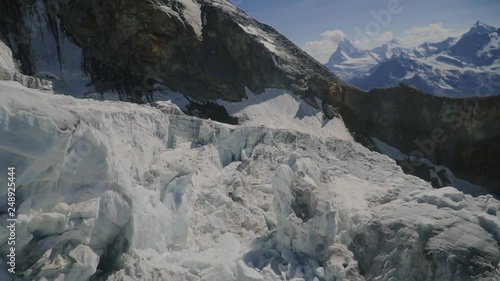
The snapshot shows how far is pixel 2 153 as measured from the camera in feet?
27.2

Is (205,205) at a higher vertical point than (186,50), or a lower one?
lower

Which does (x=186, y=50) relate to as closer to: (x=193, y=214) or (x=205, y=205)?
(x=205, y=205)

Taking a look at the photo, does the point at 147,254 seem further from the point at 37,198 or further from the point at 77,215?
the point at 37,198

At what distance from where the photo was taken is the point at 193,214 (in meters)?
13.2

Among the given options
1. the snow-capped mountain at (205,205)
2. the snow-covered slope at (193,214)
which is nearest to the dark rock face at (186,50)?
the snow-capped mountain at (205,205)

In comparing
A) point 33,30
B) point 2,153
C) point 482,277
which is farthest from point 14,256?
point 33,30

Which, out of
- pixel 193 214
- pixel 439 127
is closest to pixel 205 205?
pixel 193 214

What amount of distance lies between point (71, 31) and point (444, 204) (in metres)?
35.1

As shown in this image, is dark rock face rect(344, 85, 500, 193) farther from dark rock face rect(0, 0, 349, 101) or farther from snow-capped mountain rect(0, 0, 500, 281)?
snow-capped mountain rect(0, 0, 500, 281)

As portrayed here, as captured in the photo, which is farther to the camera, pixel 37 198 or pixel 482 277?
pixel 482 277

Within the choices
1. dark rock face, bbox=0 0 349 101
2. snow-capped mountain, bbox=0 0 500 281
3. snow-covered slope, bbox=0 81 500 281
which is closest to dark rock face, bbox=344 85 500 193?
dark rock face, bbox=0 0 349 101

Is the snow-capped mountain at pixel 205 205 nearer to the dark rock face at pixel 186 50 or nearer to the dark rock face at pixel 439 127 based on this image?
the dark rock face at pixel 186 50

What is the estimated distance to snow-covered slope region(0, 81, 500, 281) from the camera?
878 centimetres

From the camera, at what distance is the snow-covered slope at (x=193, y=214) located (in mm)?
8781
